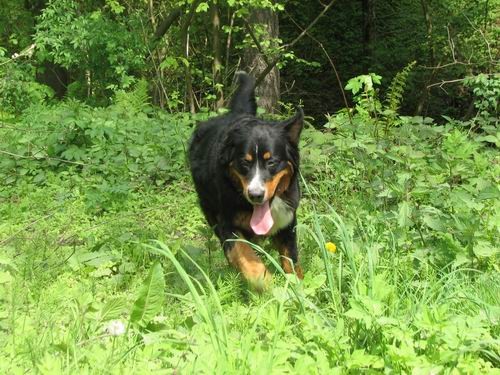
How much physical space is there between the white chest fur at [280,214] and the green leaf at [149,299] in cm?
158

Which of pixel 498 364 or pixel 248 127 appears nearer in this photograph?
pixel 498 364

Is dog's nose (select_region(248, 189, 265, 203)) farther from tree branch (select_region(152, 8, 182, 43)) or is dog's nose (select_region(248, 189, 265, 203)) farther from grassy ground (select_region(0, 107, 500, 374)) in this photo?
tree branch (select_region(152, 8, 182, 43))

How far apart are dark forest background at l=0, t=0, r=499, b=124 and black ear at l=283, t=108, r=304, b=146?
3.84 m

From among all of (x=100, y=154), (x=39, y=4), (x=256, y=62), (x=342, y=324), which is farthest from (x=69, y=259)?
(x=39, y=4)

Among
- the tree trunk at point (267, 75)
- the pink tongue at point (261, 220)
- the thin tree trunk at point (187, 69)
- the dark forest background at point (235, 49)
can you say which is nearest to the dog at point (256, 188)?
the pink tongue at point (261, 220)

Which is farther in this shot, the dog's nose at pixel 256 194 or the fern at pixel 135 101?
the fern at pixel 135 101

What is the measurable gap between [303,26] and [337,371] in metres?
15.0

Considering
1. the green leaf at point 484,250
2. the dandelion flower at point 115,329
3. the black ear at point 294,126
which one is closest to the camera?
the dandelion flower at point 115,329

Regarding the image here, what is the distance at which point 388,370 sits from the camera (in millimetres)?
2438

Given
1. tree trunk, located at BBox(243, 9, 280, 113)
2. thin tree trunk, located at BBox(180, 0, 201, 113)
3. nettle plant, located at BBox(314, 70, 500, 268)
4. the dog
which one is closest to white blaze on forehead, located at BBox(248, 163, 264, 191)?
the dog

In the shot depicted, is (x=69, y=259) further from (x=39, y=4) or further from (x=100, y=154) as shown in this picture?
(x=39, y=4)

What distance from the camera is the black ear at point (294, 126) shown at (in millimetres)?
4250

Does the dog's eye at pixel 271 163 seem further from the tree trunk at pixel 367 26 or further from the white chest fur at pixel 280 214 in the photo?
the tree trunk at pixel 367 26

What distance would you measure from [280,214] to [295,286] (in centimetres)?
134
